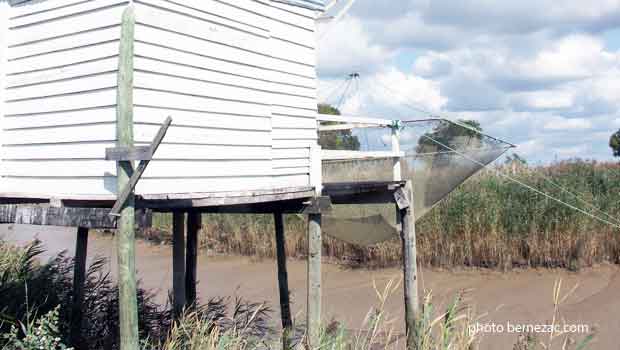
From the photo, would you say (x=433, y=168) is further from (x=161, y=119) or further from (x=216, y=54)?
(x=161, y=119)

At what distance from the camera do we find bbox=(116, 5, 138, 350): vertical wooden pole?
4668 mm

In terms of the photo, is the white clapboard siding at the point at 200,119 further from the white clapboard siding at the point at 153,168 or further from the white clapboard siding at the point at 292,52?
the white clapboard siding at the point at 292,52

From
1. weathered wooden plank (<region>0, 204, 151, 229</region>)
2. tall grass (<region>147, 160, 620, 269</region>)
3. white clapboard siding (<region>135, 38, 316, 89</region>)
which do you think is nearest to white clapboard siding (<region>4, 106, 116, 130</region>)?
white clapboard siding (<region>135, 38, 316, 89</region>)

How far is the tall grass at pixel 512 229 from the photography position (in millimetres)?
14609

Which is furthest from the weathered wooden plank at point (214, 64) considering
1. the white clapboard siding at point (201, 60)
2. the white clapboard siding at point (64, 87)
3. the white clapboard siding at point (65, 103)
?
the white clapboard siding at point (65, 103)

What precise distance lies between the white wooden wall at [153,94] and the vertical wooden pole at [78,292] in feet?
6.82

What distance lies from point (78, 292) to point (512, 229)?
10511 mm

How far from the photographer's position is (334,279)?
16.2 meters

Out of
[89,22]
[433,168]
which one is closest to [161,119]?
[89,22]

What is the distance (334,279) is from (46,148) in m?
11.2

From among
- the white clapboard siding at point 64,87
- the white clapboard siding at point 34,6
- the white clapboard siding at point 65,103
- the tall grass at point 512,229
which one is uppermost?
the white clapboard siding at point 34,6

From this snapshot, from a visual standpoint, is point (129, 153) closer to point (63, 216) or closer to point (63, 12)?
point (63, 216)

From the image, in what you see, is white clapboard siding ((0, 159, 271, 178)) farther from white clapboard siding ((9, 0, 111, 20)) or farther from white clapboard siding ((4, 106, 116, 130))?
white clapboard siding ((9, 0, 111, 20))

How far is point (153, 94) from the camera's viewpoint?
5371 mm
